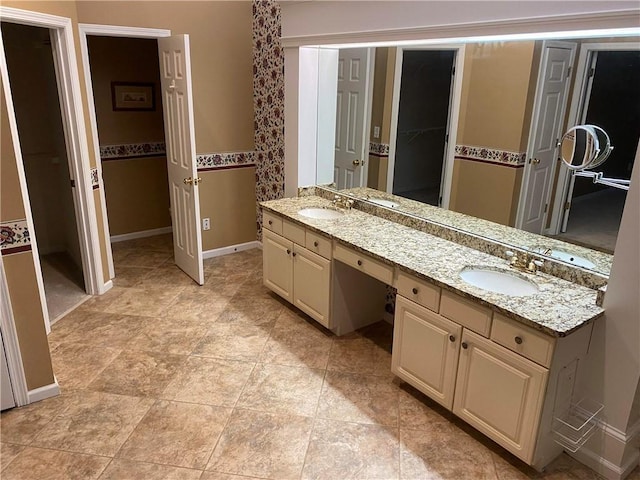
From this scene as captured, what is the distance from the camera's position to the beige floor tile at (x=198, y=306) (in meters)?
3.60

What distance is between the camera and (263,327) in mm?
3463

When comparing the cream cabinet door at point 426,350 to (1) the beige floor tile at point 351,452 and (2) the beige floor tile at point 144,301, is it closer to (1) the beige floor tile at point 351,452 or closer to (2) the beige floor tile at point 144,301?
(1) the beige floor tile at point 351,452

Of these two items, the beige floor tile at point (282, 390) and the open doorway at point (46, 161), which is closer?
the beige floor tile at point (282, 390)

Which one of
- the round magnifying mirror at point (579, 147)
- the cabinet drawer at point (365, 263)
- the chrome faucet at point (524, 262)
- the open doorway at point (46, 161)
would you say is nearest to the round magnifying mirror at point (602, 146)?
the round magnifying mirror at point (579, 147)

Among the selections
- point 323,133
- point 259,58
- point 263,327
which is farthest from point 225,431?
point 259,58

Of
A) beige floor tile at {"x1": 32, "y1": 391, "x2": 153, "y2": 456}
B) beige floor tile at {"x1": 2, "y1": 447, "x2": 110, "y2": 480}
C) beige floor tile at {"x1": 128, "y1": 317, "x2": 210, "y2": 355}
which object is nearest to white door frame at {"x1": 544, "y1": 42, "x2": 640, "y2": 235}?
beige floor tile at {"x1": 128, "y1": 317, "x2": 210, "y2": 355}

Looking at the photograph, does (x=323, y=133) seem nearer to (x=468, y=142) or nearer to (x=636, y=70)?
(x=468, y=142)

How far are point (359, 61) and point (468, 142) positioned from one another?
44.6 inches

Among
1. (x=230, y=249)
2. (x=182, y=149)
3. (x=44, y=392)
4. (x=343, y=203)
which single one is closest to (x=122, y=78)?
(x=182, y=149)

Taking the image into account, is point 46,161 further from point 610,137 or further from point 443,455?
point 610,137

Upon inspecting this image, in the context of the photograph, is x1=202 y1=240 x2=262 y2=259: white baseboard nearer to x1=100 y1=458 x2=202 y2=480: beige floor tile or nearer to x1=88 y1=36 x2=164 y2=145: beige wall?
x1=88 y1=36 x2=164 y2=145: beige wall

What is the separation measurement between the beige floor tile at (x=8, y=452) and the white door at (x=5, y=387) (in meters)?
0.25

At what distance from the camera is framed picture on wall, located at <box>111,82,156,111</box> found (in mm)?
4769

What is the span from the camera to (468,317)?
2.24 meters
